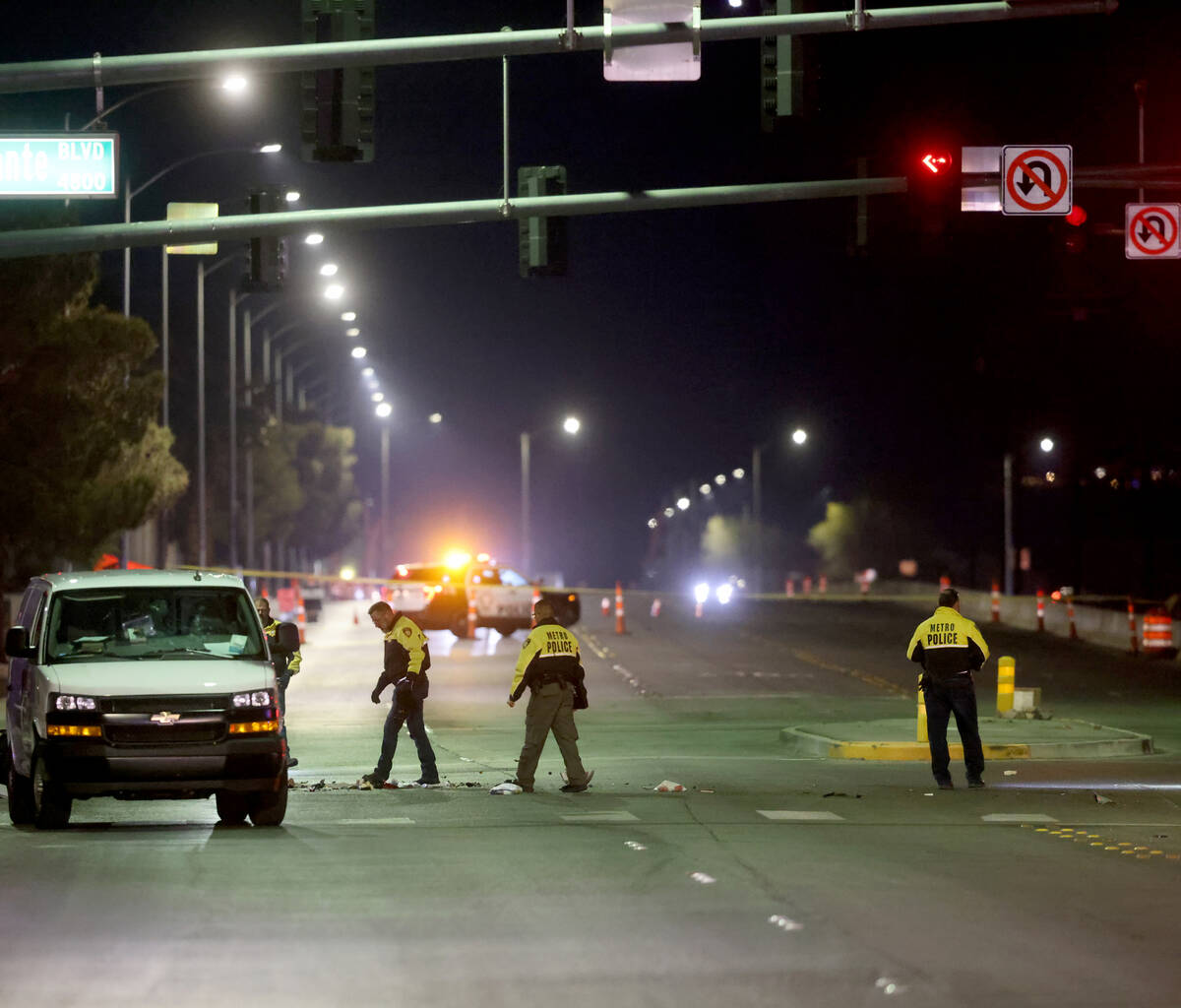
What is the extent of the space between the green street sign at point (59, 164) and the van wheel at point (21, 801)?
25.7 ft

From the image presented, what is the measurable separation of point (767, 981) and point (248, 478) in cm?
6622

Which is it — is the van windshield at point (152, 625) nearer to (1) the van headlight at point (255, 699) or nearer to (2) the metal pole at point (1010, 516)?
(1) the van headlight at point (255, 699)

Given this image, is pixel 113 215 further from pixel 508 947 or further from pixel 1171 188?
pixel 508 947

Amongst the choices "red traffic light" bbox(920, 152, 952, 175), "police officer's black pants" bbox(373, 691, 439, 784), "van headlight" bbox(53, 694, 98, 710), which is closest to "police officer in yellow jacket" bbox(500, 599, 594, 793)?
"police officer's black pants" bbox(373, 691, 439, 784)

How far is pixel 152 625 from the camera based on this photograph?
53.2ft

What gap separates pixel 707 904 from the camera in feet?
37.8

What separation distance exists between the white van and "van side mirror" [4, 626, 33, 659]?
Result: 0.02 meters

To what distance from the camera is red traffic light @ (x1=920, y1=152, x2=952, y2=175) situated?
79.2 feet

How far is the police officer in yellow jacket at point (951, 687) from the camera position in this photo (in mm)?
19359

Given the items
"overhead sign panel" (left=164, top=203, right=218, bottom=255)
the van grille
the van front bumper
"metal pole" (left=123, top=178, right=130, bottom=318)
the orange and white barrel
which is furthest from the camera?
the orange and white barrel

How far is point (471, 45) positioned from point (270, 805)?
676cm

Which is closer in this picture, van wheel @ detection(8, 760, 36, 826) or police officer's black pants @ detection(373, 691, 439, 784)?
van wheel @ detection(8, 760, 36, 826)

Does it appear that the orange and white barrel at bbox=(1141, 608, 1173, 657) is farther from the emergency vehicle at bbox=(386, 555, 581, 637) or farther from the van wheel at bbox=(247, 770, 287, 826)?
the van wheel at bbox=(247, 770, 287, 826)

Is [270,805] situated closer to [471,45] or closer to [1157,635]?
[471,45]
